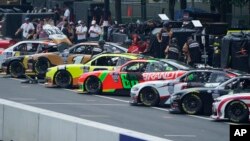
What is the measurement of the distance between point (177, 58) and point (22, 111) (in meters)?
16.8

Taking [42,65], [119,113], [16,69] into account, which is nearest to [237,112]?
[119,113]

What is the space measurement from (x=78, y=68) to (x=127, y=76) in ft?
9.12

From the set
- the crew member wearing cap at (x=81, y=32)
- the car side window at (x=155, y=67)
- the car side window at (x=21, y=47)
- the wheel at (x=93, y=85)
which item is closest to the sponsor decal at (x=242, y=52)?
the car side window at (x=155, y=67)

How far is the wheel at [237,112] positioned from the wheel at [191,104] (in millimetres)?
1767

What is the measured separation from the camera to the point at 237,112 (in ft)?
75.5

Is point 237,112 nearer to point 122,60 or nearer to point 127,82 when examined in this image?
point 127,82

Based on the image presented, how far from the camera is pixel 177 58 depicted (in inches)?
1283

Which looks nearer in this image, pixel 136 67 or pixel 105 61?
pixel 136 67

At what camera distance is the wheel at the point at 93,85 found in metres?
29.7

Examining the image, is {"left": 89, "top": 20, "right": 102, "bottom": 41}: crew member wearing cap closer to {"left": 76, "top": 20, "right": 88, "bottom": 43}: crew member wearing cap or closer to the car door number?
{"left": 76, "top": 20, "right": 88, "bottom": 43}: crew member wearing cap

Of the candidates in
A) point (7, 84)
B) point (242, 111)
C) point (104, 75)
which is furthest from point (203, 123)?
point (7, 84)

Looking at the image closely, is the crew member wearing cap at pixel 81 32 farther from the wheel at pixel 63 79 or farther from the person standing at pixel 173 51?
the wheel at pixel 63 79

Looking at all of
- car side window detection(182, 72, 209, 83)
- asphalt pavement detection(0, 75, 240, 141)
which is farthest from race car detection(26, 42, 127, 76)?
car side window detection(182, 72, 209, 83)

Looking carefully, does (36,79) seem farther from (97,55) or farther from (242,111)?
(242,111)
